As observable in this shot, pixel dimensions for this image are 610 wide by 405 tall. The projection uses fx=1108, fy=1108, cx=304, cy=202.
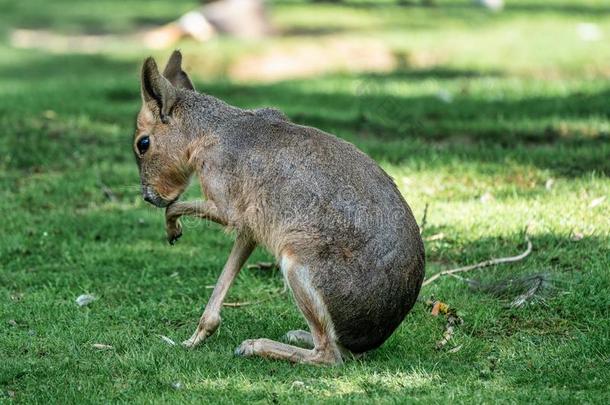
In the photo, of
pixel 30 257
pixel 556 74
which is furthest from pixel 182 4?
pixel 30 257

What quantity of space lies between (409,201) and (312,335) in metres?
2.85

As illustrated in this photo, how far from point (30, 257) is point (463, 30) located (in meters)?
9.96

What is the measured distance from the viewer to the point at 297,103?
36.7ft

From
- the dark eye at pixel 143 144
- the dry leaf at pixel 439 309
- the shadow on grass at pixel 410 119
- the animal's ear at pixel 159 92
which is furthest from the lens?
the shadow on grass at pixel 410 119

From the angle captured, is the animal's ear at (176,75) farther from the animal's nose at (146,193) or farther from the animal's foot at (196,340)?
the animal's foot at (196,340)

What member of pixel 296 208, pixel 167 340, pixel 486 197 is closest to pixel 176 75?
pixel 296 208

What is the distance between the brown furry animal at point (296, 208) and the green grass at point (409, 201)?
0.23 meters

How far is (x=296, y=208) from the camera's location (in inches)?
202

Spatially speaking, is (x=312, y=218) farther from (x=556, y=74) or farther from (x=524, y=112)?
(x=556, y=74)

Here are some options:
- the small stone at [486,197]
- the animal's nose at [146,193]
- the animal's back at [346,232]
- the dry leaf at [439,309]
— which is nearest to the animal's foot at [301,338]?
the animal's back at [346,232]

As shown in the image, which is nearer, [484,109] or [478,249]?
[478,249]

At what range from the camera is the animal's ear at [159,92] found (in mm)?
5571

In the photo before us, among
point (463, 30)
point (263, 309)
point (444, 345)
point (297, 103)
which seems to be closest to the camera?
point (444, 345)

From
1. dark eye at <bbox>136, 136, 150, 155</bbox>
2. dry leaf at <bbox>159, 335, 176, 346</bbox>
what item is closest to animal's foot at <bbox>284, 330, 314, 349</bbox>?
dry leaf at <bbox>159, 335, 176, 346</bbox>
